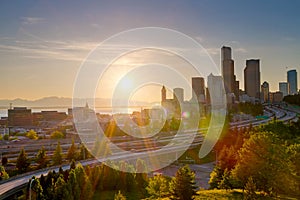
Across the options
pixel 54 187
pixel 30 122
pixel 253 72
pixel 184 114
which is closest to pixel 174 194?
pixel 54 187

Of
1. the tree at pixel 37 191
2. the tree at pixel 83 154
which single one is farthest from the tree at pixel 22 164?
the tree at pixel 37 191

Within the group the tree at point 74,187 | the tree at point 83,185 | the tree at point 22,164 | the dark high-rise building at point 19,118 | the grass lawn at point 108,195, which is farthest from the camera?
the dark high-rise building at point 19,118

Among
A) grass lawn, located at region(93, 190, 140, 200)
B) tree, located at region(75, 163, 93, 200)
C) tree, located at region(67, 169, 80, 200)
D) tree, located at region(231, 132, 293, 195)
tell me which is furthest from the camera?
grass lawn, located at region(93, 190, 140, 200)

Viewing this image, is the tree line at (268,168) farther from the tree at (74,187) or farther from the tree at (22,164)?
the tree at (22,164)

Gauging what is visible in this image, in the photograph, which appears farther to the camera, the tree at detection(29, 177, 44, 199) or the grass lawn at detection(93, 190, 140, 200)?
the grass lawn at detection(93, 190, 140, 200)

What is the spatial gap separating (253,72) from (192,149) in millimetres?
131149

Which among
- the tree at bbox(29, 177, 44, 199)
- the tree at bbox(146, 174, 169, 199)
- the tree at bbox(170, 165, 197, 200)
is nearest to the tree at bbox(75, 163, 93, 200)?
the tree at bbox(29, 177, 44, 199)

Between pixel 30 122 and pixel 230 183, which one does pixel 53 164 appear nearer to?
pixel 230 183

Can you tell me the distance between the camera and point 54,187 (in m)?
19.9

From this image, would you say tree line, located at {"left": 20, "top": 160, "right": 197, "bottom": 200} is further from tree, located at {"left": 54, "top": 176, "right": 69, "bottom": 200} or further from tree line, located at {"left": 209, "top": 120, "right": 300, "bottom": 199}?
tree line, located at {"left": 209, "top": 120, "right": 300, "bottom": 199}

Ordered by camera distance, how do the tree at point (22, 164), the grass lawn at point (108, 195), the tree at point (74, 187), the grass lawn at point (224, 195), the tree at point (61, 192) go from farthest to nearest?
the tree at point (22, 164) → the grass lawn at point (108, 195) → the tree at point (74, 187) → the tree at point (61, 192) → the grass lawn at point (224, 195)

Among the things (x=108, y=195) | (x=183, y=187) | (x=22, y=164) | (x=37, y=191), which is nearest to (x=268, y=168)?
(x=183, y=187)

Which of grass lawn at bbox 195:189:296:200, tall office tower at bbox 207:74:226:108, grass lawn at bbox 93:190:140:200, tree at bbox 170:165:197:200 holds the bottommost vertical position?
grass lawn at bbox 93:190:140:200

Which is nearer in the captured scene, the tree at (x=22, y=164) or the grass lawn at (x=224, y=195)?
the grass lawn at (x=224, y=195)
